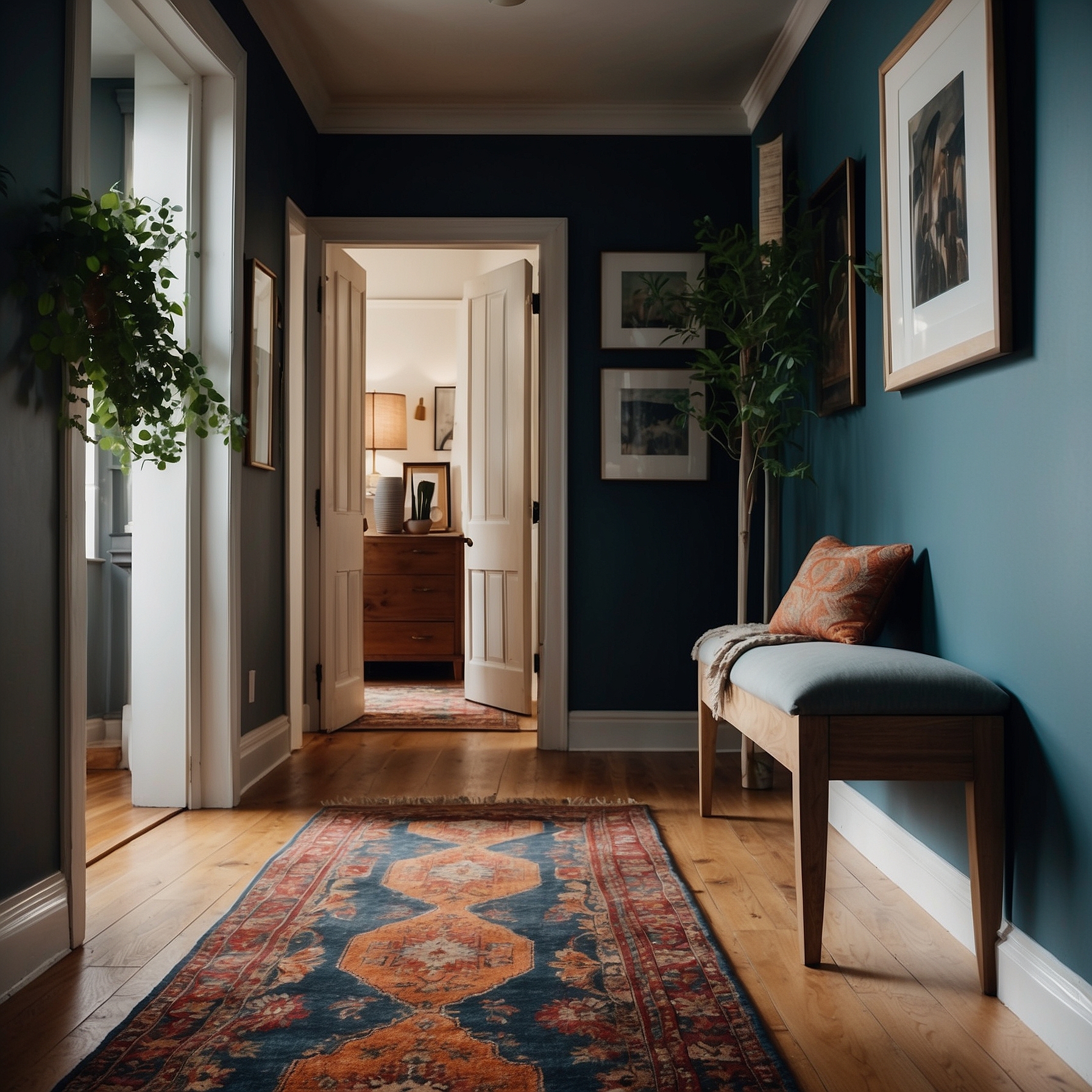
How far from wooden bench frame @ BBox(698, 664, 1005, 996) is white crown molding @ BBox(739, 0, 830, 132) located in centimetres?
254

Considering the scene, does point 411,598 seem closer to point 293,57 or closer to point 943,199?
point 293,57

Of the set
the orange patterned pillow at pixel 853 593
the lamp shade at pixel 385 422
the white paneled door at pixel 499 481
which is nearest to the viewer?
the orange patterned pillow at pixel 853 593

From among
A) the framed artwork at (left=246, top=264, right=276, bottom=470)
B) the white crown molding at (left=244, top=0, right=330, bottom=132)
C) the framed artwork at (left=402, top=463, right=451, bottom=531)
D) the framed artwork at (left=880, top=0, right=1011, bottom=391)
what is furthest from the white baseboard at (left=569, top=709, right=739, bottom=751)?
the framed artwork at (left=402, top=463, right=451, bottom=531)

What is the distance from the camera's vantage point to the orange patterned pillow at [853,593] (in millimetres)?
2527

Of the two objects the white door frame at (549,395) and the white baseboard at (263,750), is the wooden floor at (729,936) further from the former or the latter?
the white door frame at (549,395)

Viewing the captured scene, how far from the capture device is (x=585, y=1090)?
1.55 metres

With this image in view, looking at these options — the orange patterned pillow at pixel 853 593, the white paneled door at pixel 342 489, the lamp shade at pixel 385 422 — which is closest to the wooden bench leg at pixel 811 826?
the orange patterned pillow at pixel 853 593

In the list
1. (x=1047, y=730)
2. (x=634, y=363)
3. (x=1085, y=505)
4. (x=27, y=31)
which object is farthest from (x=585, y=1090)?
(x=634, y=363)

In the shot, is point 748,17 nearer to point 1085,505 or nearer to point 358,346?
point 358,346

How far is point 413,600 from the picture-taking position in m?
6.55

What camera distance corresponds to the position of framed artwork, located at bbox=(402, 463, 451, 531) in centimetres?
723

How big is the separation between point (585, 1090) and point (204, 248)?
2806 millimetres

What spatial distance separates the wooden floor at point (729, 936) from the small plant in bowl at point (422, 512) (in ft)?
9.58

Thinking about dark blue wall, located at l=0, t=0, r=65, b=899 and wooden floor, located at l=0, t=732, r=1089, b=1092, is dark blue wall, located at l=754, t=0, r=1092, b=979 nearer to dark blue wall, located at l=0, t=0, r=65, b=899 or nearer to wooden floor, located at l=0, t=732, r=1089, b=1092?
wooden floor, located at l=0, t=732, r=1089, b=1092
